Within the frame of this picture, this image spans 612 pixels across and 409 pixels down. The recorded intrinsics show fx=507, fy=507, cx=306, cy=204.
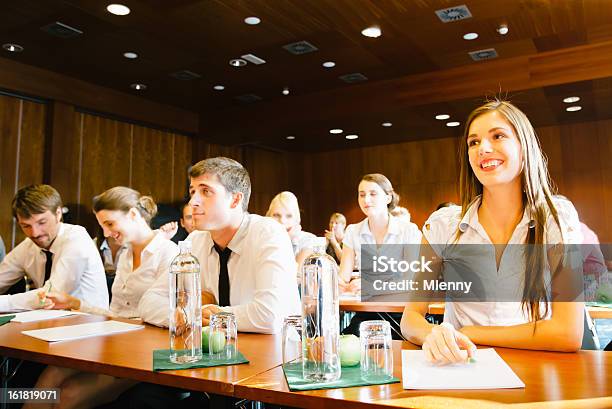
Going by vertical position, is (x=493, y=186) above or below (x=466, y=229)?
above

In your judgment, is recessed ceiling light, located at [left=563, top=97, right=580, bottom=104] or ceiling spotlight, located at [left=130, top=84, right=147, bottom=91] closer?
recessed ceiling light, located at [left=563, top=97, right=580, bottom=104]

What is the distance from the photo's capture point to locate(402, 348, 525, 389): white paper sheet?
3.15ft

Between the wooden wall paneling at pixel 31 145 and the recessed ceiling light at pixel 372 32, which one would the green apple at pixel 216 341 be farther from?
the wooden wall paneling at pixel 31 145

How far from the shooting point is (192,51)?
5137 millimetres

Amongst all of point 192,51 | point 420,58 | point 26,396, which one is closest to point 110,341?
point 26,396

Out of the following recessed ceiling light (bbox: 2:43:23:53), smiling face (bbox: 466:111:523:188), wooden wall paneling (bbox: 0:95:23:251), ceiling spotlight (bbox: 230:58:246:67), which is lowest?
smiling face (bbox: 466:111:523:188)

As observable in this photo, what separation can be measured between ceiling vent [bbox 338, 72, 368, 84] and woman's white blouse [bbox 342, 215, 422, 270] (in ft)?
8.95

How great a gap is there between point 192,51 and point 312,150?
4378 mm

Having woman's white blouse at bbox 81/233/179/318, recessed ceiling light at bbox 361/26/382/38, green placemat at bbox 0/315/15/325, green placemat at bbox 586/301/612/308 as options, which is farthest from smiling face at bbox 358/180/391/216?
green placemat at bbox 0/315/15/325

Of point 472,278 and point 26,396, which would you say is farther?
point 26,396

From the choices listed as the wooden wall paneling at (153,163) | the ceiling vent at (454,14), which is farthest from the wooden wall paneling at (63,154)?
the ceiling vent at (454,14)

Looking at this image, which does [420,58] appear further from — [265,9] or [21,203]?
[21,203]

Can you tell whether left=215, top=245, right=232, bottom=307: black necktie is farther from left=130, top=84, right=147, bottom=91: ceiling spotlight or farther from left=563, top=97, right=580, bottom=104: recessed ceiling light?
left=563, top=97, right=580, bottom=104: recessed ceiling light

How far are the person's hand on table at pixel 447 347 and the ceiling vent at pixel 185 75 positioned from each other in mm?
5187
